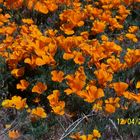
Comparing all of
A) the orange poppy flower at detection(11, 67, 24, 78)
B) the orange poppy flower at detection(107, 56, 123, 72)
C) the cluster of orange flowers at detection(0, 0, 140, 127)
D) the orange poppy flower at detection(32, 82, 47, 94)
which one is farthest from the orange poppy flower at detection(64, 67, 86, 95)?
the orange poppy flower at detection(11, 67, 24, 78)

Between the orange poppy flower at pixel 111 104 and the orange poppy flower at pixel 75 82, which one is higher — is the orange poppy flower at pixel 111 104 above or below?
below

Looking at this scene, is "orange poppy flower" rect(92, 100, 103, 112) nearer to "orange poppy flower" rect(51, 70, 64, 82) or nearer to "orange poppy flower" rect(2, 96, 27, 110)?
"orange poppy flower" rect(51, 70, 64, 82)

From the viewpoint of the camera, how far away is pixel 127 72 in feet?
14.5

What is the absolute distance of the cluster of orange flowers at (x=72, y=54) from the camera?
396 cm

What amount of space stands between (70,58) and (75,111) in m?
0.52

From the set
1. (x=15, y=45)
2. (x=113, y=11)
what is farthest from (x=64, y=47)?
(x=113, y=11)

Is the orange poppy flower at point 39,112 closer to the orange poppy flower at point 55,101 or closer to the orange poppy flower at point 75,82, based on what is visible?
the orange poppy flower at point 55,101

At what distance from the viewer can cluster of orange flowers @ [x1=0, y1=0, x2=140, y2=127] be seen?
13.0 ft

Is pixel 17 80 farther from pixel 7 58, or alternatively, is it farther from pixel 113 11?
pixel 113 11

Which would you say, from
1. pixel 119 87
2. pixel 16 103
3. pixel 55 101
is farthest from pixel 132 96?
pixel 16 103

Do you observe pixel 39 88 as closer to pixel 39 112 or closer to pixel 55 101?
pixel 55 101

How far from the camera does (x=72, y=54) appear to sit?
4.31 meters
